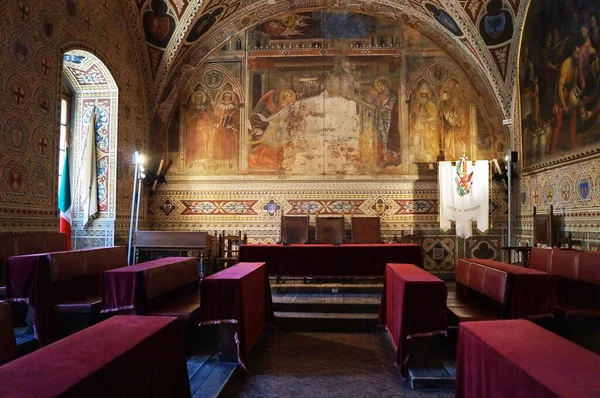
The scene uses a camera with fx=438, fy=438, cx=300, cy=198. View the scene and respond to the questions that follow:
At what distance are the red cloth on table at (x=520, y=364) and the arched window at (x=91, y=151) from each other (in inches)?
353

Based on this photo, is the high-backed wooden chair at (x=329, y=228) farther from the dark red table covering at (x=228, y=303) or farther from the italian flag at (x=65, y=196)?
the dark red table covering at (x=228, y=303)

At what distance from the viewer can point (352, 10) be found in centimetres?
1230

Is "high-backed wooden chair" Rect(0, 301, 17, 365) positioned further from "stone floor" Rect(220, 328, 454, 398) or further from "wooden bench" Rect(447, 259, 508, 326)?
"wooden bench" Rect(447, 259, 508, 326)

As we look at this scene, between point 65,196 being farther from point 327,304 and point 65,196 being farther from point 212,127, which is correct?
point 327,304

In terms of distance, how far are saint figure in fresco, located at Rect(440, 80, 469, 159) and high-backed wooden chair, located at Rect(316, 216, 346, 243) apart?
3471mm

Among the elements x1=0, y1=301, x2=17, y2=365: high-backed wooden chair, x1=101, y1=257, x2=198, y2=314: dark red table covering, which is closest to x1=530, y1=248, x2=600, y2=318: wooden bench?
x1=101, y1=257, x2=198, y2=314: dark red table covering

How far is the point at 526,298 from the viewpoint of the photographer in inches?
197

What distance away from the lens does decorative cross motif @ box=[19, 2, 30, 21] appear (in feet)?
23.2

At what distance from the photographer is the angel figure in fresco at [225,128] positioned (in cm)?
1224

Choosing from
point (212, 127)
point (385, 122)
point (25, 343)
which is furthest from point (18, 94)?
point (385, 122)

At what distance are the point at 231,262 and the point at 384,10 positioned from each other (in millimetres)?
7945

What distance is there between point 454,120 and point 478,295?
6.97 meters

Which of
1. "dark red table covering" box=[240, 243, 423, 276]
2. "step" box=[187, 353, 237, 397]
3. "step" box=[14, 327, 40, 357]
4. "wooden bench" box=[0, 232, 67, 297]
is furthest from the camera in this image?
"dark red table covering" box=[240, 243, 423, 276]

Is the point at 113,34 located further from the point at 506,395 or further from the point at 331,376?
the point at 506,395
